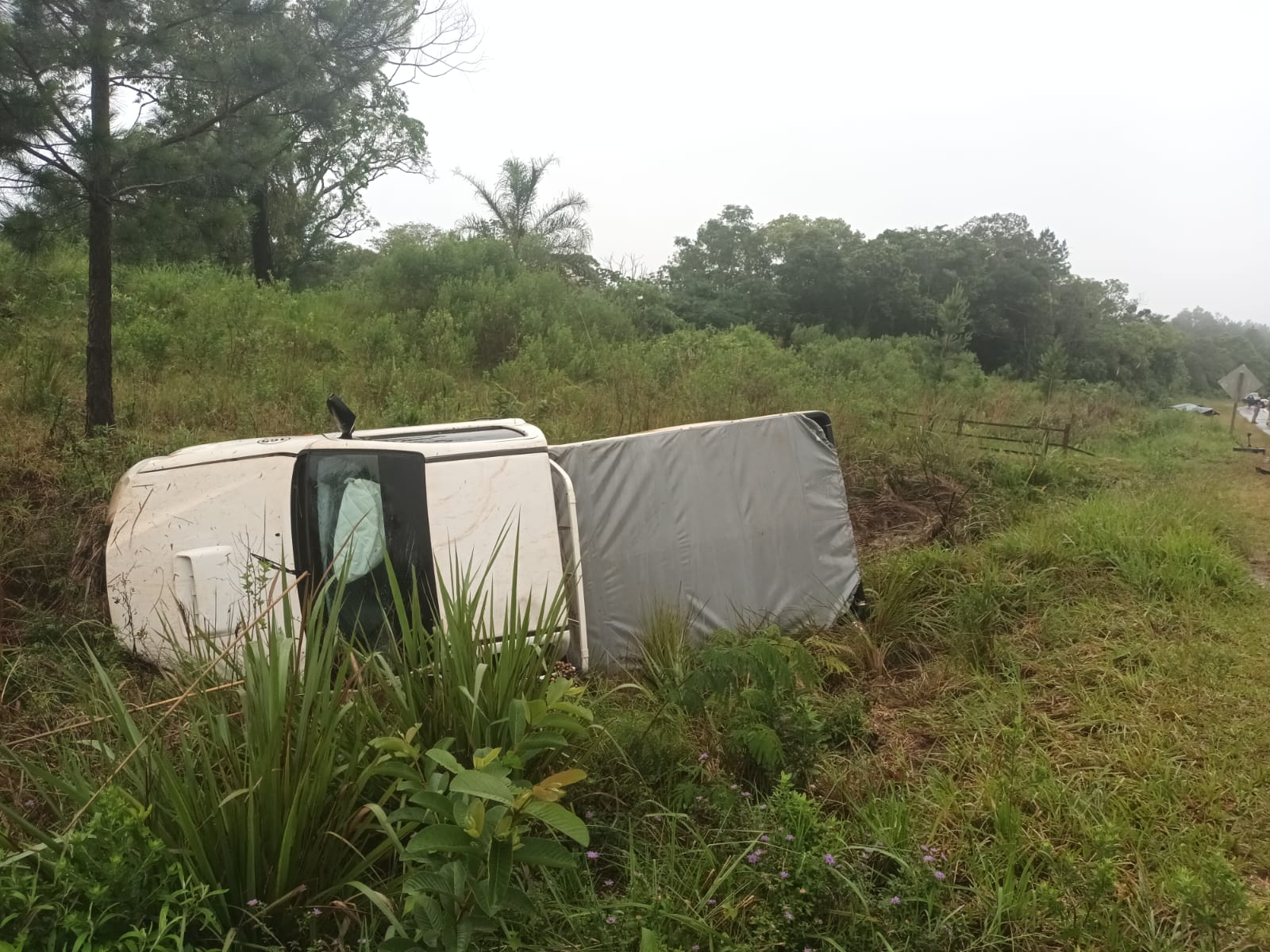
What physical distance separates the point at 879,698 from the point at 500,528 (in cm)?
220

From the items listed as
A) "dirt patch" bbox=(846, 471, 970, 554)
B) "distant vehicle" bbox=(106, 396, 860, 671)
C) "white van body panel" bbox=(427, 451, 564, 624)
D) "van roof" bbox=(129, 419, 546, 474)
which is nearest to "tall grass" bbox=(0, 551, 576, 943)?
"distant vehicle" bbox=(106, 396, 860, 671)

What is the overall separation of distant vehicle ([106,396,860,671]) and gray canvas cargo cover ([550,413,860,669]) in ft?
0.04

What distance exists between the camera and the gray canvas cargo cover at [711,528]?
443 centimetres

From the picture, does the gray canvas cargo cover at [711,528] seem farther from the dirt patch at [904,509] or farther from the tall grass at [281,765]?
the tall grass at [281,765]

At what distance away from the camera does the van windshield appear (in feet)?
10.8

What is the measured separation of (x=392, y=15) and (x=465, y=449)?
4.29 meters

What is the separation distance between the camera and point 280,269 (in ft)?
57.2

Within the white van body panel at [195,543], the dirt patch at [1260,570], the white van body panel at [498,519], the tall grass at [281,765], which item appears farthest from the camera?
the dirt patch at [1260,570]

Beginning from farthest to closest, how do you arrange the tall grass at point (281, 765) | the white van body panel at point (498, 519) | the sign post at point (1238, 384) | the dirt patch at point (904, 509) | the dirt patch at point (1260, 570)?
the sign post at point (1238, 384)
the dirt patch at point (904, 509)
the dirt patch at point (1260, 570)
the white van body panel at point (498, 519)
the tall grass at point (281, 765)

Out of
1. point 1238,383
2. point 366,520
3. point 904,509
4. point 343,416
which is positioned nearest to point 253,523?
point 366,520

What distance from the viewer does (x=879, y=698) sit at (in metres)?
4.02

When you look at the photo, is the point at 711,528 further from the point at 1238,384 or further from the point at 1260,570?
the point at 1238,384

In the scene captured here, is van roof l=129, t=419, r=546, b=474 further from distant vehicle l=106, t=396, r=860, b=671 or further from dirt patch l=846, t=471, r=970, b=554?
dirt patch l=846, t=471, r=970, b=554

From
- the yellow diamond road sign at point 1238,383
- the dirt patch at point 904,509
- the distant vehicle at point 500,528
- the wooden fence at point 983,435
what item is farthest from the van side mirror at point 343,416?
the yellow diamond road sign at point 1238,383
